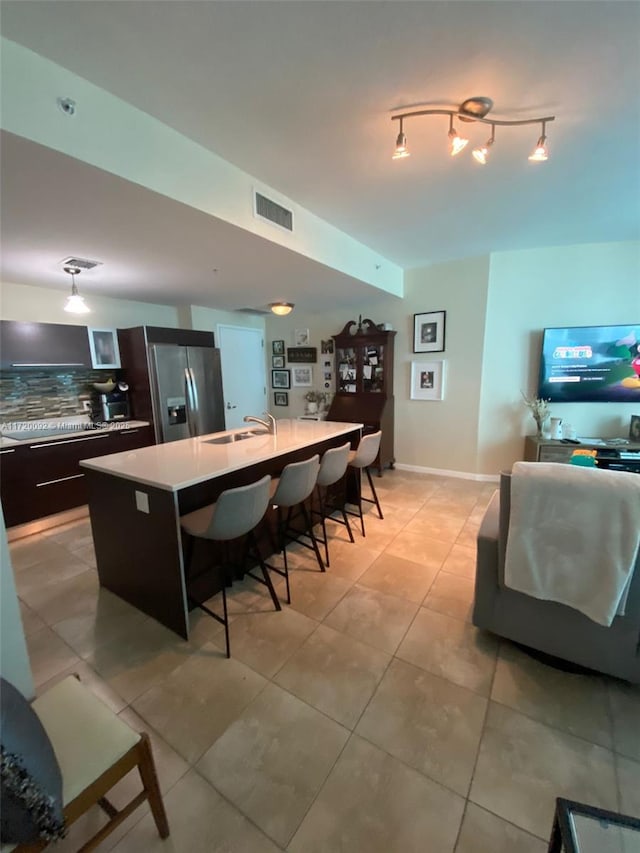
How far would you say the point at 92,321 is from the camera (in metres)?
3.90

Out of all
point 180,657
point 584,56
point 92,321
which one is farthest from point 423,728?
point 92,321

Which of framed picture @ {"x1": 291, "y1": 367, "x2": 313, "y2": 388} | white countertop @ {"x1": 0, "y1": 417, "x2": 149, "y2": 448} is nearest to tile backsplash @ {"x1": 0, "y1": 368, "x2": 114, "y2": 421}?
white countertop @ {"x1": 0, "y1": 417, "x2": 149, "y2": 448}

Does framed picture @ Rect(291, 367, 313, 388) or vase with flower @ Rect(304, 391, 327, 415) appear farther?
framed picture @ Rect(291, 367, 313, 388)

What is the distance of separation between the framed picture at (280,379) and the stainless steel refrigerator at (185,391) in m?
1.27

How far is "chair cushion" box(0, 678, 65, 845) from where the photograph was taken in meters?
0.69

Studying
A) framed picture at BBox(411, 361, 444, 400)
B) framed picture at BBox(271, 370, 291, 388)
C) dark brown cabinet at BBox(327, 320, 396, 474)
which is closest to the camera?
framed picture at BBox(411, 361, 444, 400)

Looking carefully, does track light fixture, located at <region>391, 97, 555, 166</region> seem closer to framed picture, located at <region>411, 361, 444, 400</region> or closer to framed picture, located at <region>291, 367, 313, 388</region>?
framed picture, located at <region>411, 361, 444, 400</region>

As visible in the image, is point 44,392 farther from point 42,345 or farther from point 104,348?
point 104,348

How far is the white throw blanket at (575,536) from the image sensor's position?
4.42 feet

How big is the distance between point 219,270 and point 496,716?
135 inches

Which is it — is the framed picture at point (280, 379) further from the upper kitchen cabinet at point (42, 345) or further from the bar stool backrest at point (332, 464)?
the bar stool backrest at point (332, 464)

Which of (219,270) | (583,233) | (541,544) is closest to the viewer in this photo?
(541,544)

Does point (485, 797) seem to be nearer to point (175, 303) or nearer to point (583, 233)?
point (583, 233)

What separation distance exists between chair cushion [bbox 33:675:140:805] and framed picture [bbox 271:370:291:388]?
4.73 metres
